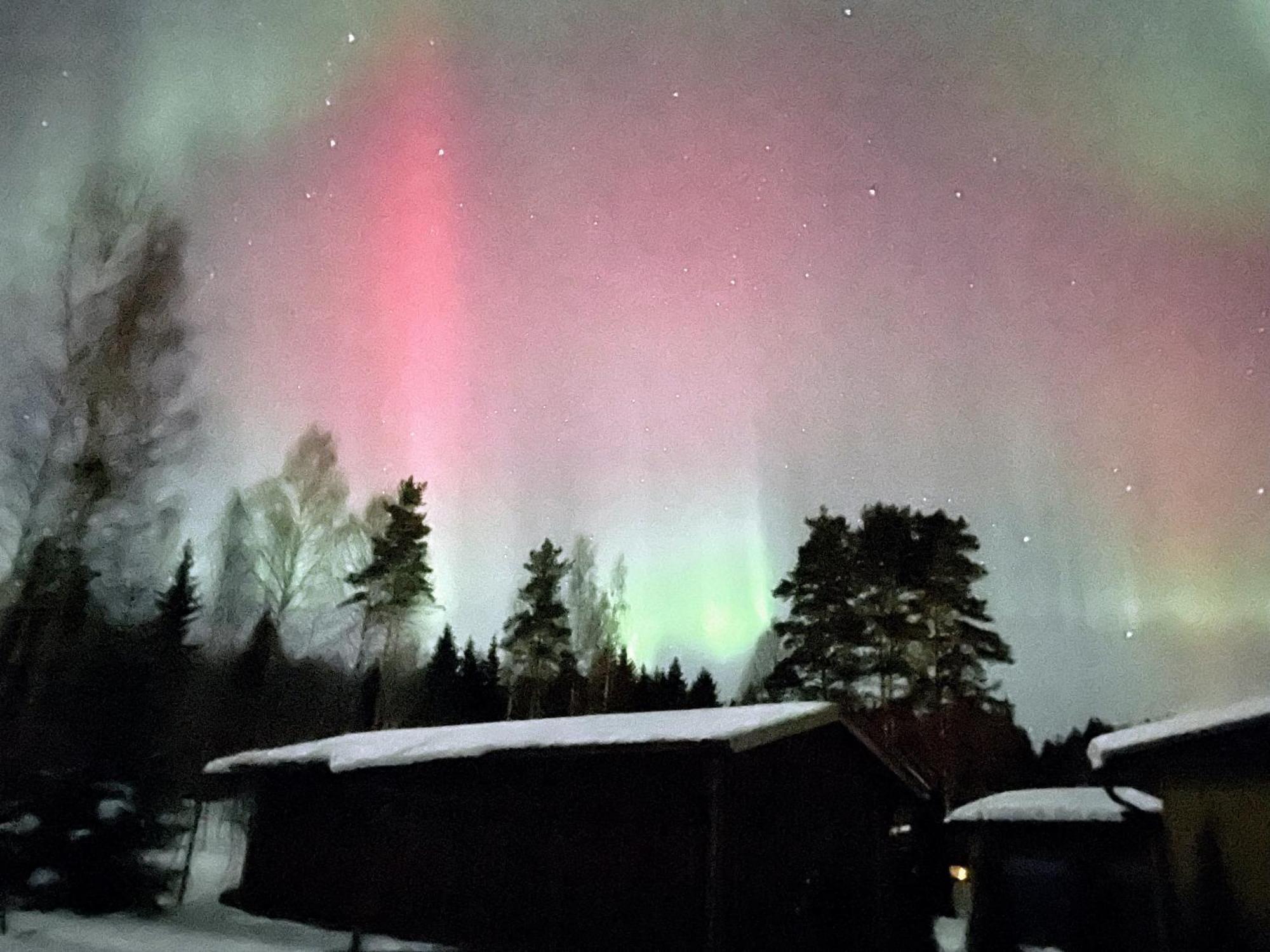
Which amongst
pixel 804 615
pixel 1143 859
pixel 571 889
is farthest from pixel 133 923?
pixel 804 615

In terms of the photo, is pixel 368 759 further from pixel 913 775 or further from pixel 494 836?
pixel 913 775

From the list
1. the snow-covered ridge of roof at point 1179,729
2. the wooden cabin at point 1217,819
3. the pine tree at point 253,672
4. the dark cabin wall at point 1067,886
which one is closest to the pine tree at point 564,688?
the pine tree at point 253,672

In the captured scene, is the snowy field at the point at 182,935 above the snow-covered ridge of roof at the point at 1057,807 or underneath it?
underneath

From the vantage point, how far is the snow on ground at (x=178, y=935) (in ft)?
43.6

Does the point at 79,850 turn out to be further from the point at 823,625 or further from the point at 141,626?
the point at 823,625

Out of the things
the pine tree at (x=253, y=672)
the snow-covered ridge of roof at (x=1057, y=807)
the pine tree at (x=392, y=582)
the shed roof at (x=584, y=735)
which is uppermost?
the pine tree at (x=392, y=582)

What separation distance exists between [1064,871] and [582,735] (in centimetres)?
997

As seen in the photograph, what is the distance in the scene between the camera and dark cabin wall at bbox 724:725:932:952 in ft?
40.2

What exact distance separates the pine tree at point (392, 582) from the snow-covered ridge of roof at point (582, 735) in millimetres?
17747

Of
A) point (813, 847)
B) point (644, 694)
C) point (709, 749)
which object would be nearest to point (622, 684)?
point (644, 694)

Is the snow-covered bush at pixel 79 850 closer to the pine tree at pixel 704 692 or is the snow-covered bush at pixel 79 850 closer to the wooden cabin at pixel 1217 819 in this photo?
the wooden cabin at pixel 1217 819

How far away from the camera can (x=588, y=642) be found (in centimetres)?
4528

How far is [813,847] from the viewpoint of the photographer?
13312 mm

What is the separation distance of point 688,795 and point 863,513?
2587 cm
